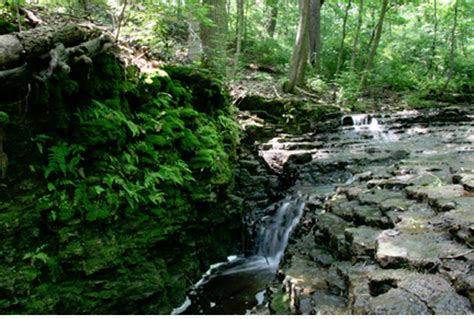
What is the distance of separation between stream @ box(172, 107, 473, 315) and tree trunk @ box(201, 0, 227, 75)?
2773 millimetres

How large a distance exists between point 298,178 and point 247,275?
3487mm

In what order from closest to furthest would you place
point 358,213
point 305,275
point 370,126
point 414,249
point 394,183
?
point 414,249
point 305,275
point 358,213
point 394,183
point 370,126

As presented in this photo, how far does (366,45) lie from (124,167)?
21298 mm

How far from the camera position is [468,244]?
369cm

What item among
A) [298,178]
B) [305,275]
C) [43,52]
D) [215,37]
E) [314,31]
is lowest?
[305,275]

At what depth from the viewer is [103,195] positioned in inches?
198

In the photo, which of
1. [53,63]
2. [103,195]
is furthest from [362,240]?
[53,63]

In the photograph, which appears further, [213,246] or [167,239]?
[213,246]

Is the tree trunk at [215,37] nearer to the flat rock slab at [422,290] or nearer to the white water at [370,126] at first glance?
the white water at [370,126]

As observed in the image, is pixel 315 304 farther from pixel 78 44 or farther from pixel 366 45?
pixel 366 45

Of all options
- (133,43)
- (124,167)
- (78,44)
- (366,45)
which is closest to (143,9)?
(133,43)

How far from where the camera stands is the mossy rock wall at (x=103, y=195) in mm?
4512

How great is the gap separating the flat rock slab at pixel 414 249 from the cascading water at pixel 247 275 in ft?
8.01

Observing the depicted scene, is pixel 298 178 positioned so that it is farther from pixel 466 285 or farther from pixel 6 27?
pixel 6 27
